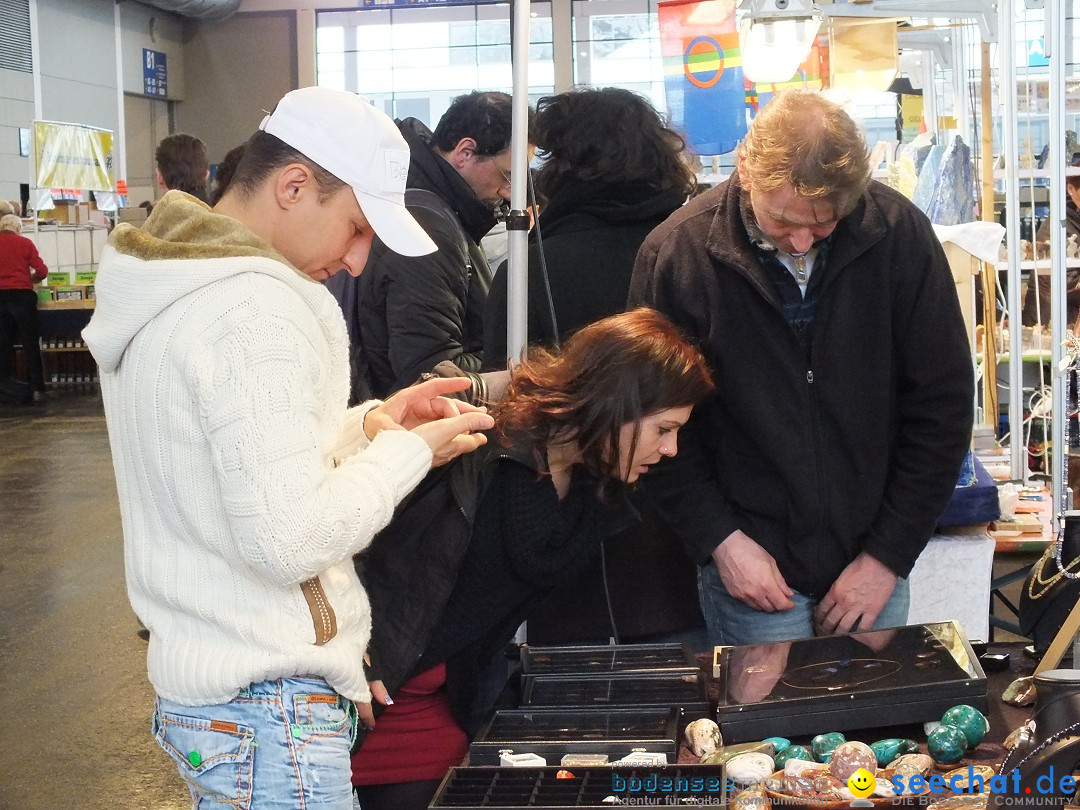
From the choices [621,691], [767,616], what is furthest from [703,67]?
[621,691]

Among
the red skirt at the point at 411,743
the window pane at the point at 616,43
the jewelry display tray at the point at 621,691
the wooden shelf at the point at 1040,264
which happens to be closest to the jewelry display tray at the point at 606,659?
the jewelry display tray at the point at 621,691

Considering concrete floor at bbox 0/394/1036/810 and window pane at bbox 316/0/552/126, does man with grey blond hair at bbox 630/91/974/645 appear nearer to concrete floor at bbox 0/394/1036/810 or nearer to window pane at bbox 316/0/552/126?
concrete floor at bbox 0/394/1036/810

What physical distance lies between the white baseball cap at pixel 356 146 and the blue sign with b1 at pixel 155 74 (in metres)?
17.4

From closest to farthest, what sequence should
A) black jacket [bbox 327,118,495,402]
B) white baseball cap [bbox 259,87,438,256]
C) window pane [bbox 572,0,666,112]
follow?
1. white baseball cap [bbox 259,87,438,256]
2. black jacket [bbox 327,118,495,402]
3. window pane [bbox 572,0,666,112]

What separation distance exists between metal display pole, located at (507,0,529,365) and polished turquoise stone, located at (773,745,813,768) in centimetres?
96

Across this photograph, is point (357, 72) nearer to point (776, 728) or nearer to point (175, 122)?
point (175, 122)

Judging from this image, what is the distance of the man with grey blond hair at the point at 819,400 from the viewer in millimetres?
1974

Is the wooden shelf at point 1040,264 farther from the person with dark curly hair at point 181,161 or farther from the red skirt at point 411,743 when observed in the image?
the red skirt at point 411,743

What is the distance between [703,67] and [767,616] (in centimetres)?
254

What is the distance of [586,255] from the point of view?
2.43m

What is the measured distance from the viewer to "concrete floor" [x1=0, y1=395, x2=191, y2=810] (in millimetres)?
3232

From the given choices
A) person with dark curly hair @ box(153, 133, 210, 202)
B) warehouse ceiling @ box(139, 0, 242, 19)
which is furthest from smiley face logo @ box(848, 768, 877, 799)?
warehouse ceiling @ box(139, 0, 242, 19)

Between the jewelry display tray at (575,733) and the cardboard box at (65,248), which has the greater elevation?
the cardboard box at (65,248)

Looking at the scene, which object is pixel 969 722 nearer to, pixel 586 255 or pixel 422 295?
pixel 586 255
